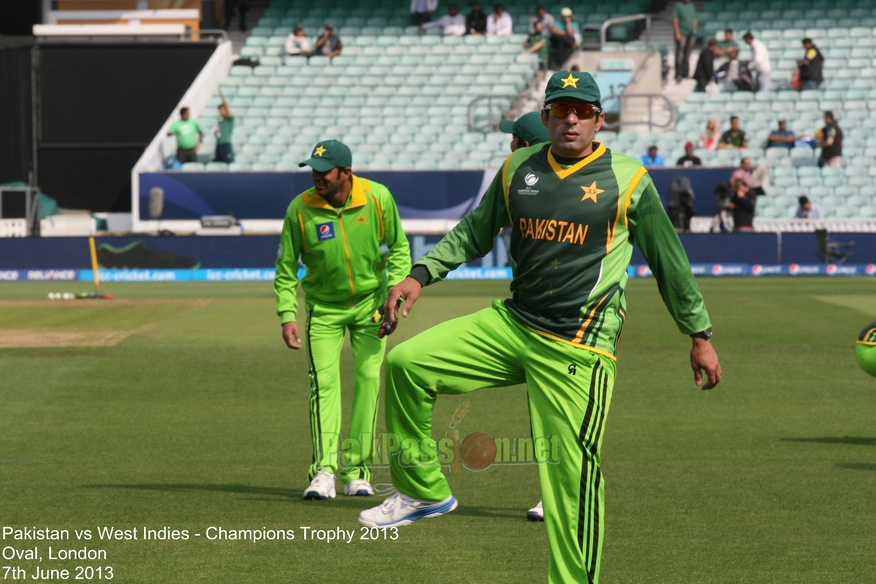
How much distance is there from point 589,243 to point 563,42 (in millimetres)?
31316

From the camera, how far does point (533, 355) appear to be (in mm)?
5082

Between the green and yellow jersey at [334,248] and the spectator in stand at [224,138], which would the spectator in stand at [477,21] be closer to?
the spectator in stand at [224,138]

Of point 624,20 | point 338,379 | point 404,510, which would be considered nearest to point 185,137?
point 624,20

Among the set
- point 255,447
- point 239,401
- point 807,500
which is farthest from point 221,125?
point 807,500

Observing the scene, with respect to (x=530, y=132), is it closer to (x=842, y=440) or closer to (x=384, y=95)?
(x=842, y=440)

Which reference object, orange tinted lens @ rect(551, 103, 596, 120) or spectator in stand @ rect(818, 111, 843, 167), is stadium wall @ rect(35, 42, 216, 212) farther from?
orange tinted lens @ rect(551, 103, 596, 120)

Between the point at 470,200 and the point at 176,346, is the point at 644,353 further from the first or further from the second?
the point at 470,200

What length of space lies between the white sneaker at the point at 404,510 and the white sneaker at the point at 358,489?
5.59 ft

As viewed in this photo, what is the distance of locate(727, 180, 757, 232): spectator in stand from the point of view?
28.8 meters

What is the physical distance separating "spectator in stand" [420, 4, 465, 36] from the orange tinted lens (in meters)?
33.2

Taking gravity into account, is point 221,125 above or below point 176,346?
above

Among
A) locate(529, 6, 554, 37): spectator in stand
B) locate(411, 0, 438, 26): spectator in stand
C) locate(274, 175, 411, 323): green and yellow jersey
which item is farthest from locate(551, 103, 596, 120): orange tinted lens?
locate(411, 0, 438, 26): spectator in stand

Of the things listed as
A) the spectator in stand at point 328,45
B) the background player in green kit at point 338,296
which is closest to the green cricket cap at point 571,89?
the background player in green kit at point 338,296

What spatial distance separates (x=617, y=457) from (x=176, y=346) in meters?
8.29
